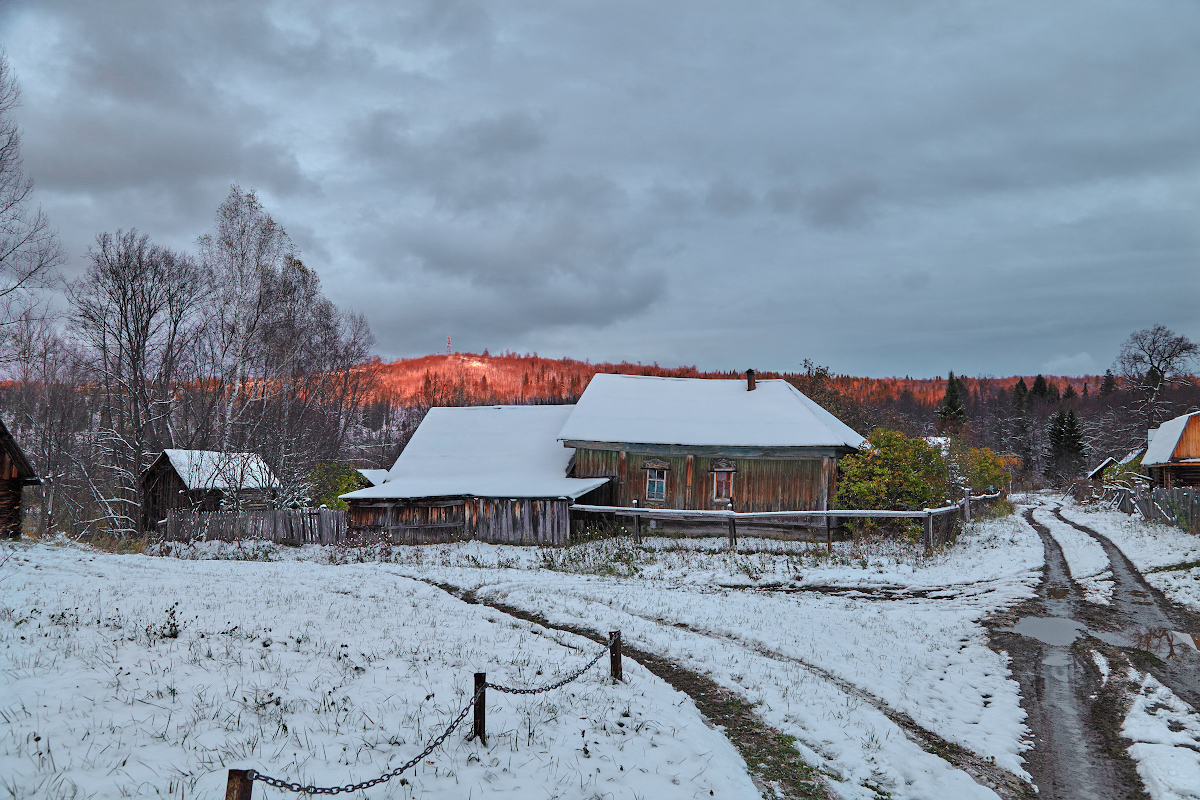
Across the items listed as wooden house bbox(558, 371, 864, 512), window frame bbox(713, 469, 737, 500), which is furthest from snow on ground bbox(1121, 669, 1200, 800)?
window frame bbox(713, 469, 737, 500)

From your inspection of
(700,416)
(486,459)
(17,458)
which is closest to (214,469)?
(17,458)

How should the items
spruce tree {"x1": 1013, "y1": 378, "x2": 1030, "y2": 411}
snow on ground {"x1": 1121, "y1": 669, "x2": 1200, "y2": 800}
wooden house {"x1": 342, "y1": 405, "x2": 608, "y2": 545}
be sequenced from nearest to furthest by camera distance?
snow on ground {"x1": 1121, "y1": 669, "x2": 1200, "y2": 800}
wooden house {"x1": 342, "y1": 405, "x2": 608, "y2": 545}
spruce tree {"x1": 1013, "y1": 378, "x2": 1030, "y2": 411}

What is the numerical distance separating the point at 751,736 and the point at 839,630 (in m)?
5.29

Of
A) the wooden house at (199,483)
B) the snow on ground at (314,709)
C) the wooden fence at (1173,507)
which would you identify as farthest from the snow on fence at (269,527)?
the wooden fence at (1173,507)

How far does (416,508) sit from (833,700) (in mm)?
19900

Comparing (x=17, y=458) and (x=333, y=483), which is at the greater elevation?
(x=17, y=458)

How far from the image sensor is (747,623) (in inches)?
460

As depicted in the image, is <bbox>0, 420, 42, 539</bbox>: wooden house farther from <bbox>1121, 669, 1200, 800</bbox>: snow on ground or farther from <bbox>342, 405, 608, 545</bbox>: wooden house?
<bbox>1121, 669, 1200, 800</bbox>: snow on ground

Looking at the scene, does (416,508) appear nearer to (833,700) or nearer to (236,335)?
(236,335)

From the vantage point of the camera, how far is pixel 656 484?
1064 inches

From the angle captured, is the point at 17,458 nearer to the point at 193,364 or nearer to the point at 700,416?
the point at 193,364

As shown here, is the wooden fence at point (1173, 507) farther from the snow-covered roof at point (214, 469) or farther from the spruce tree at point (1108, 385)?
the spruce tree at point (1108, 385)

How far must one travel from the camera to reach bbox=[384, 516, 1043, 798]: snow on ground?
697cm

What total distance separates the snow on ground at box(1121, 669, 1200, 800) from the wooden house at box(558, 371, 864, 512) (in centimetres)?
1637
